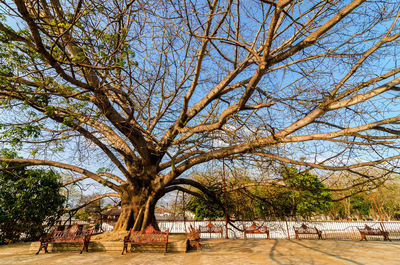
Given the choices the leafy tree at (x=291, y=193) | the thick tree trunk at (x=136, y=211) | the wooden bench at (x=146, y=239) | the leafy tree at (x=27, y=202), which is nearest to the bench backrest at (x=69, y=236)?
the thick tree trunk at (x=136, y=211)

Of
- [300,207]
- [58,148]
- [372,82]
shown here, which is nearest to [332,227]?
[300,207]

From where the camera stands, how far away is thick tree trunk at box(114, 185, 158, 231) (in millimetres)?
7078

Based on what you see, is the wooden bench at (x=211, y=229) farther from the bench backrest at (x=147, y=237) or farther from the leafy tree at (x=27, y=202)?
the leafy tree at (x=27, y=202)

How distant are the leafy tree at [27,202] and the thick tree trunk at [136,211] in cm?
433

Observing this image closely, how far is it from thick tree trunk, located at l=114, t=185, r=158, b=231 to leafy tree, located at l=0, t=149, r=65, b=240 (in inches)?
170

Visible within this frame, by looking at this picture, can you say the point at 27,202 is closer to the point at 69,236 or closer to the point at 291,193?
the point at 69,236

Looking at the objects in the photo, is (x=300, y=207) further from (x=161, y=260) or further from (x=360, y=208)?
(x=360, y=208)

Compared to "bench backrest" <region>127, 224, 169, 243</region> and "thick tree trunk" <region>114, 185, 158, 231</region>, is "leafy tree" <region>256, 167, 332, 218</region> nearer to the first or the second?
"bench backrest" <region>127, 224, 169, 243</region>

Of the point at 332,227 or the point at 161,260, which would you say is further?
the point at 332,227

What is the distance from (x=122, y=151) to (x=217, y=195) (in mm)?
4679

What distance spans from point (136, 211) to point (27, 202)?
5.33 metres

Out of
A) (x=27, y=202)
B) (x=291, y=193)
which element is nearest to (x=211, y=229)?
(x=291, y=193)

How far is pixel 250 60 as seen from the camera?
5.93m

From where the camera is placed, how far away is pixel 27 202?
8539 millimetres
